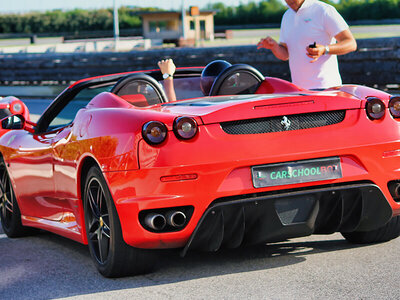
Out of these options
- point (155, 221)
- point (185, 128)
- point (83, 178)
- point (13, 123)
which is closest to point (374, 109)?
point (185, 128)

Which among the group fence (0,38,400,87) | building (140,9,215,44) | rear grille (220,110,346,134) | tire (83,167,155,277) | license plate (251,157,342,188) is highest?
rear grille (220,110,346,134)

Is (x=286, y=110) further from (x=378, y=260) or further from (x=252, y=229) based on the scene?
(x=378, y=260)

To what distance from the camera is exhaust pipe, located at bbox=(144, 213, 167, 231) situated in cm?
443

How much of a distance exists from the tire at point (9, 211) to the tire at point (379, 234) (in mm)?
2608

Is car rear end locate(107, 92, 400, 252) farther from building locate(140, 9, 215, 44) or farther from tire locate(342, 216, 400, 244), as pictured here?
building locate(140, 9, 215, 44)

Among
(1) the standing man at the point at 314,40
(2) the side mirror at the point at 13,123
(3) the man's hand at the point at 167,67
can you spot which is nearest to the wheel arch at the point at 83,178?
(3) the man's hand at the point at 167,67

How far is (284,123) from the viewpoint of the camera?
459cm

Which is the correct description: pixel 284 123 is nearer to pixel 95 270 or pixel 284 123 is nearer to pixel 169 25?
pixel 95 270

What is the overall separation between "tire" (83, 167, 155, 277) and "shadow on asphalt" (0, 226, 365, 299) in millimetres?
78

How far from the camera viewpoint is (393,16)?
9938 centimetres

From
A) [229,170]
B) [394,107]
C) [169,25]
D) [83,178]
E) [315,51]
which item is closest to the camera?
[229,170]

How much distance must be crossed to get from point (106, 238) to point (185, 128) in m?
0.89

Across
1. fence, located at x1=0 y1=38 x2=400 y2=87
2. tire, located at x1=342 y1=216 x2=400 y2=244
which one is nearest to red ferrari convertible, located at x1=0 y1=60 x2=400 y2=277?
tire, located at x1=342 y1=216 x2=400 y2=244

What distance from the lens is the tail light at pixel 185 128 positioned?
4.42 m
